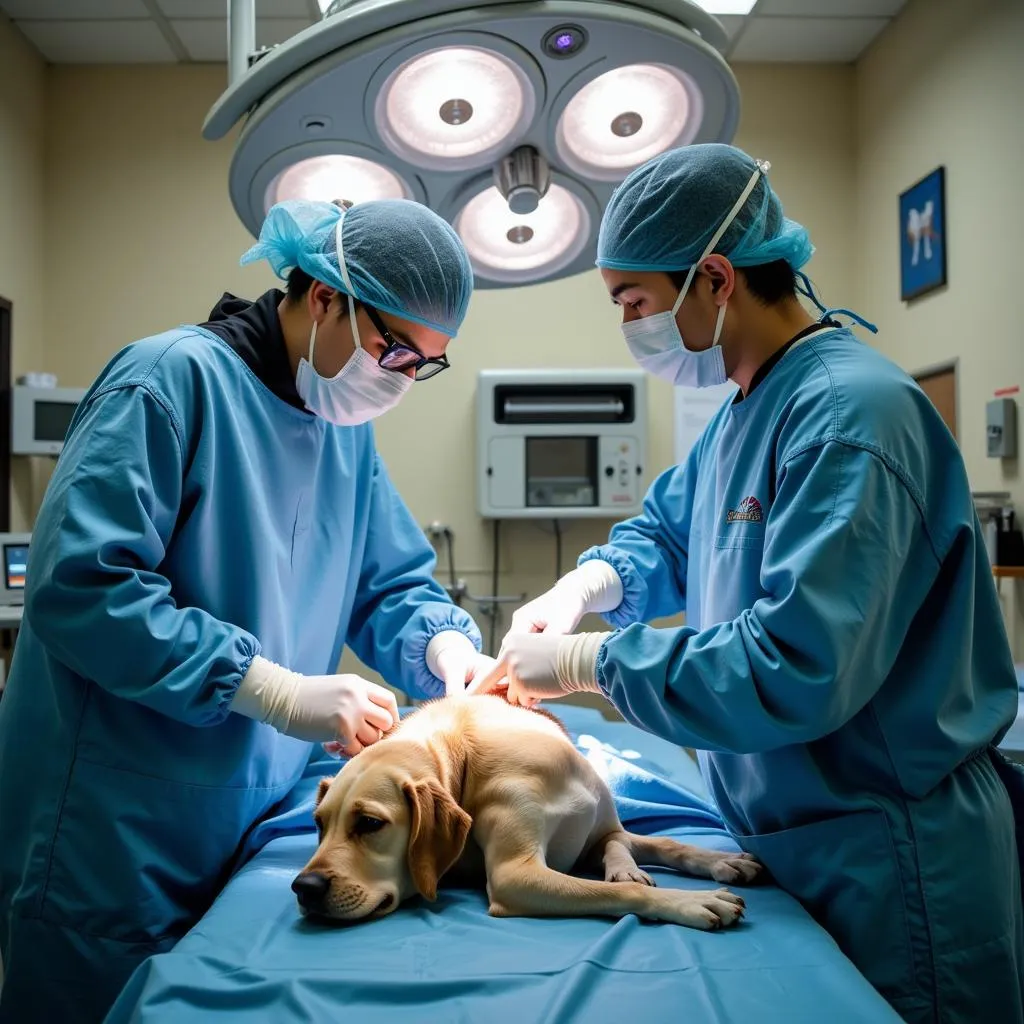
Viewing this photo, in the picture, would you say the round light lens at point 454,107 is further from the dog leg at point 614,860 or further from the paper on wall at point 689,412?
the paper on wall at point 689,412

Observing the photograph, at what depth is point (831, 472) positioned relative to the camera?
1202 millimetres

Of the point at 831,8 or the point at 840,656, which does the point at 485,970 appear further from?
the point at 831,8

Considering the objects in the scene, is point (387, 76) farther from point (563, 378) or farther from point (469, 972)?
point (563, 378)

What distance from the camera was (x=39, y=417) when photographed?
13.6ft

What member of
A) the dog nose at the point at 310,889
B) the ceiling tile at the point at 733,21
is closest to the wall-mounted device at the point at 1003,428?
the ceiling tile at the point at 733,21

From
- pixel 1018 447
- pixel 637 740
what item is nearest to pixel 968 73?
pixel 1018 447

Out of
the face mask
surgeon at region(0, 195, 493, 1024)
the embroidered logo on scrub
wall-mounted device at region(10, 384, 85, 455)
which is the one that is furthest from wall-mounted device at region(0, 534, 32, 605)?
the embroidered logo on scrub

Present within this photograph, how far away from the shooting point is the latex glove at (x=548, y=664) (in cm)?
140

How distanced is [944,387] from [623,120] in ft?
9.86

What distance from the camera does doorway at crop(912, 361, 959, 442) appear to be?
3.76 m

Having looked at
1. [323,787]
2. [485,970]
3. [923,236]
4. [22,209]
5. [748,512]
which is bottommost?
[485,970]

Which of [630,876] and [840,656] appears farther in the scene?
[630,876]

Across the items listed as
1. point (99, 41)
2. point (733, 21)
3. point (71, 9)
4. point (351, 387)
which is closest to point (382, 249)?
point (351, 387)

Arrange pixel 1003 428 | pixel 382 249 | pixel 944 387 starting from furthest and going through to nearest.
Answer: pixel 944 387 < pixel 1003 428 < pixel 382 249
